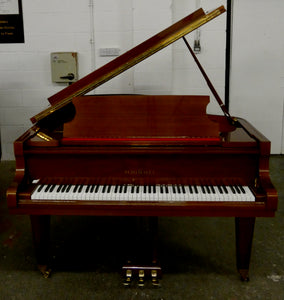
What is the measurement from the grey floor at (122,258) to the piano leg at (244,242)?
0.29 ft

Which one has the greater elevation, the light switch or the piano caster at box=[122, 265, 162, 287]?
the light switch

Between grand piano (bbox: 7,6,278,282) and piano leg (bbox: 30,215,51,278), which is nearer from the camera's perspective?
grand piano (bbox: 7,6,278,282)

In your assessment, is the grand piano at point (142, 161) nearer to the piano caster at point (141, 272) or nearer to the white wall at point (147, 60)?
the piano caster at point (141, 272)

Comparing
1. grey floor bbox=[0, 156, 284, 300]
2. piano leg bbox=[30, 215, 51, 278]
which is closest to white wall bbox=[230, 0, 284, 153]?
grey floor bbox=[0, 156, 284, 300]

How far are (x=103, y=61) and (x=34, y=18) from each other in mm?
963

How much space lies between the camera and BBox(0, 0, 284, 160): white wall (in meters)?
4.34

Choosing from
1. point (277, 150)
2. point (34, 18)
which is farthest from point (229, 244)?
point (34, 18)

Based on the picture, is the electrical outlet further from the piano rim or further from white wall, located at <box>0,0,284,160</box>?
the piano rim

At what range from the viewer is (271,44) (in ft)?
15.1

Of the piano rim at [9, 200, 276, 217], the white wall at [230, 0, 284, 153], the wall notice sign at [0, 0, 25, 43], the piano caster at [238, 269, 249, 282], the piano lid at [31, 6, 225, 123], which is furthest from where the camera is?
the white wall at [230, 0, 284, 153]

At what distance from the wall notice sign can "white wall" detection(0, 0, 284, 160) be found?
65mm

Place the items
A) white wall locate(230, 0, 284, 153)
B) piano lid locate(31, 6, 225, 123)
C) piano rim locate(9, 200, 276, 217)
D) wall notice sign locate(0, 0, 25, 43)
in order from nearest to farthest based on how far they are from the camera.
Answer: piano rim locate(9, 200, 276, 217), piano lid locate(31, 6, 225, 123), wall notice sign locate(0, 0, 25, 43), white wall locate(230, 0, 284, 153)

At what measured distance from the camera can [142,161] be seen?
80.0 inches

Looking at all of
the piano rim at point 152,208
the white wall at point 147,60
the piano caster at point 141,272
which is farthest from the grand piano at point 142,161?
the white wall at point 147,60
